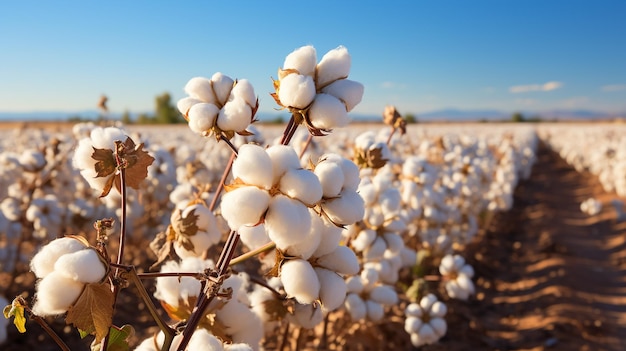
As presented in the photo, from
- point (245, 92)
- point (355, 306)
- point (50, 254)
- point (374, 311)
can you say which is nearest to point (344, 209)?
point (245, 92)

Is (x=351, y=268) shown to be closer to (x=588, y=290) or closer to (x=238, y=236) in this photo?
(x=238, y=236)

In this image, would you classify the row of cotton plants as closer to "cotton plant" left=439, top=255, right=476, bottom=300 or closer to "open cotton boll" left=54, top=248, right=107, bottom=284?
"open cotton boll" left=54, top=248, right=107, bottom=284

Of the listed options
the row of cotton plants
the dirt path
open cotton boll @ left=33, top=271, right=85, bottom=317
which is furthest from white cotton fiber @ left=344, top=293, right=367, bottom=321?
the dirt path

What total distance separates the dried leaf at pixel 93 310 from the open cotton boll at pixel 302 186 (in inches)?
21.0

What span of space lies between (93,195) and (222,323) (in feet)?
24.9

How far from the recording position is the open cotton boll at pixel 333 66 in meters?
1.53

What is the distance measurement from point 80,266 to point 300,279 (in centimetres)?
57

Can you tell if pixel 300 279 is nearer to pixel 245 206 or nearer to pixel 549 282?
pixel 245 206

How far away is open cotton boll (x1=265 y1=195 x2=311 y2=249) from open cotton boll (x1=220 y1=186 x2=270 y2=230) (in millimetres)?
28

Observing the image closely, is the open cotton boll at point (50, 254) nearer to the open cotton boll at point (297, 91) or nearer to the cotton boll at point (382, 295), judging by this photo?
the open cotton boll at point (297, 91)

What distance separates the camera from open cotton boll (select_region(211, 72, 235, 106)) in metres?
1.72

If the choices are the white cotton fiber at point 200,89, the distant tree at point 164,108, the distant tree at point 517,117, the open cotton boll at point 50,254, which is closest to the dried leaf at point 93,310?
the open cotton boll at point 50,254

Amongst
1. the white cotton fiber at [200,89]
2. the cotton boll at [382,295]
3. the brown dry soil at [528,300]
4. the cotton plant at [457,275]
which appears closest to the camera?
the white cotton fiber at [200,89]

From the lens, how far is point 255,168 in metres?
1.26
